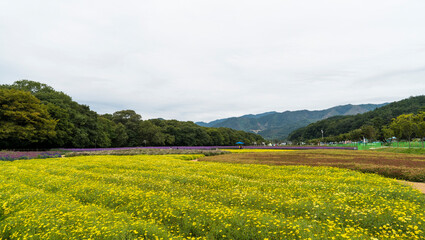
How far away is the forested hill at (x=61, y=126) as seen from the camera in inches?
1699

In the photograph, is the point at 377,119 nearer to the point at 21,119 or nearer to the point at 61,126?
the point at 61,126

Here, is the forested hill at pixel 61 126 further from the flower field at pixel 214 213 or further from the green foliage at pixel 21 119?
the flower field at pixel 214 213

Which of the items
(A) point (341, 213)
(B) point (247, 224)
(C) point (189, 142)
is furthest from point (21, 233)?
(C) point (189, 142)

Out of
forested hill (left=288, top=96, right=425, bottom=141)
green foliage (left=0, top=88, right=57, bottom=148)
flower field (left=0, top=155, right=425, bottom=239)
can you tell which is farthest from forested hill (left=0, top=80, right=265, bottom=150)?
forested hill (left=288, top=96, right=425, bottom=141)

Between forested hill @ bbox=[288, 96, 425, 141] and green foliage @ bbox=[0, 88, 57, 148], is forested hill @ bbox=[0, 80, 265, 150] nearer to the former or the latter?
green foliage @ bbox=[0, 88, 57, 148]

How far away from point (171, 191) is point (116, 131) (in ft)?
259

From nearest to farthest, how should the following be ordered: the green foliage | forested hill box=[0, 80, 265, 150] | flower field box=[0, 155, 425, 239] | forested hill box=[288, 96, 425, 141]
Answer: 1. flower field box=[0, 155, 425, 239]
2. the green foliage
3. forested hill box=[0, 80, 265, 150]
4. forested hill box=[288, 96, 425, 141]

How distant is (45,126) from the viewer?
150 feet

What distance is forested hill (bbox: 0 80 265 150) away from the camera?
142 ft

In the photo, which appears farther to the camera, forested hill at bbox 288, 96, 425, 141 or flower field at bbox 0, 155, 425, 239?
forested hill at bbox 288, 96, 425, 141

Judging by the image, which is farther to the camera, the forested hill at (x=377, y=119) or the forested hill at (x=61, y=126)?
the forested hill at (x=377, y=119)

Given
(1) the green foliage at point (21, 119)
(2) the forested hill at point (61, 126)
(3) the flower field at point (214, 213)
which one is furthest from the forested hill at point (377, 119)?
(1) the green foliage at point (21, 119)

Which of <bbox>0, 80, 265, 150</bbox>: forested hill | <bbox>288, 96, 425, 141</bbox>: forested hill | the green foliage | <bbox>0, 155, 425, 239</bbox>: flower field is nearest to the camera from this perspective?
<bbox>0, 155, 425, 239</bbox>: flower field

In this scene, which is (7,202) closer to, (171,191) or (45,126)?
(171,191)
